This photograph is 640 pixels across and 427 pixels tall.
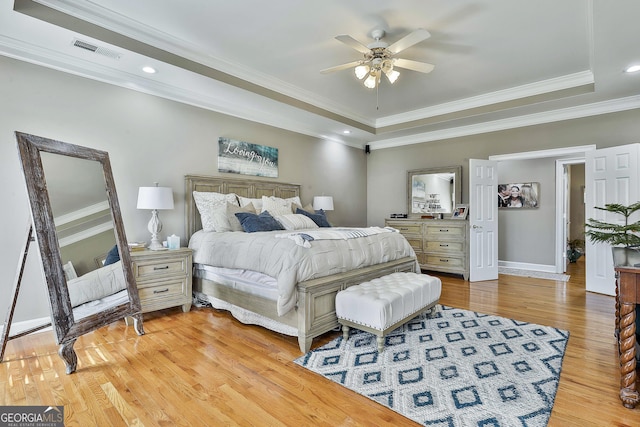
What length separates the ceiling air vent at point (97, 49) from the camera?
2848 millimetres

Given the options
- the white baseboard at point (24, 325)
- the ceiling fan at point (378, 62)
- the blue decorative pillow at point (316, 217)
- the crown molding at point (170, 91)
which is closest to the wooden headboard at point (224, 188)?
the blue decorative pillow at point (316, 217)

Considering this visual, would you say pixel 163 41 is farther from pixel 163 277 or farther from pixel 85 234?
pixel 163 277

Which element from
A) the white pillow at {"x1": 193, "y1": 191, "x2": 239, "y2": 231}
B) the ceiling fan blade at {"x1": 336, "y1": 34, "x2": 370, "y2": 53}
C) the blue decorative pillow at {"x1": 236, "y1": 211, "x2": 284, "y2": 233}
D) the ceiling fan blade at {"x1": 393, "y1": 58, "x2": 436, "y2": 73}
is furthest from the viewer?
the white pillow at {"x1": 193, "y1": 191, "x2": 239, "y2": 231}

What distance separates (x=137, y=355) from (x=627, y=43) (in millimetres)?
5026

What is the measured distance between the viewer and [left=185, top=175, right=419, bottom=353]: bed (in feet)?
8.35

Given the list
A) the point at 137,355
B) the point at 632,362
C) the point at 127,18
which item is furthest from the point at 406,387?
the point at 127,18

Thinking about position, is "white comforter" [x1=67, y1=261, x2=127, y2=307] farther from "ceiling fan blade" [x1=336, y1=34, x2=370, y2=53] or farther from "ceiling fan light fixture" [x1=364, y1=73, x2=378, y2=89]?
"ceiling fan light fixture" [x1=364, y1=73, x2=378, y2=89]

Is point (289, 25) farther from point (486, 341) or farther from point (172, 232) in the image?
point (486, 341)

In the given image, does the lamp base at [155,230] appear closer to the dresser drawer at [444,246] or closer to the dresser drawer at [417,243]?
the dresser drawer at [417,243]

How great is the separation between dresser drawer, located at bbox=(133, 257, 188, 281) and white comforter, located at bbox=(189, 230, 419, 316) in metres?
0.22

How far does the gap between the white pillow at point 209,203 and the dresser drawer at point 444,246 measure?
3461mm

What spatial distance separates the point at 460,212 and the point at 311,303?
3.99 metres

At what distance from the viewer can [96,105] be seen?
3.36 meters

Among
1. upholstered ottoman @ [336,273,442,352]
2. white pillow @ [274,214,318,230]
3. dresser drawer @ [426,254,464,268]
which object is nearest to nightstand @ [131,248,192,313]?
white pillow @ [274,214,318,230]
